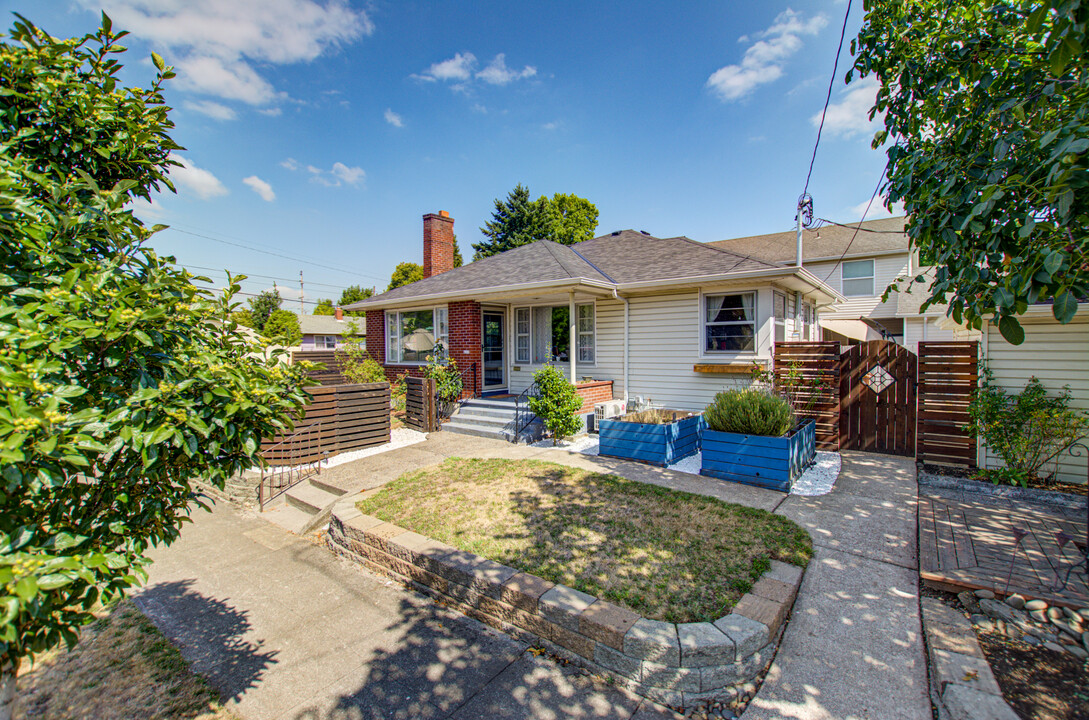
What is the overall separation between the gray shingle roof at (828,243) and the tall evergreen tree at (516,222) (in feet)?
39.8

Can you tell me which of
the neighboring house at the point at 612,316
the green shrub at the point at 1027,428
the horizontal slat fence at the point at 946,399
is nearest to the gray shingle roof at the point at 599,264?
the neighboring house at the point at 612,316

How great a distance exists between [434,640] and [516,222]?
28.2m

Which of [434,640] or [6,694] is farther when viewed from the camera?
[434,640]

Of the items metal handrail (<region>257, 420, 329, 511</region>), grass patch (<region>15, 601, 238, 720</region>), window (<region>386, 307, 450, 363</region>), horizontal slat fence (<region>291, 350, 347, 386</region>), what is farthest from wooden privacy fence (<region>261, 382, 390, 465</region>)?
grass patch (<region>15, 601, 238, 720</region>)

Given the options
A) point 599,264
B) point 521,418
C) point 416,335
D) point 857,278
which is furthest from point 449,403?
point 857,278

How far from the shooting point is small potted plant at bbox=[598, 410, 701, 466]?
7246 mm

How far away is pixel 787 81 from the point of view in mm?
7891

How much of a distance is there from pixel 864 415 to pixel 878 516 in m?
3.67

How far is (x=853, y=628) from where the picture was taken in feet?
10.8

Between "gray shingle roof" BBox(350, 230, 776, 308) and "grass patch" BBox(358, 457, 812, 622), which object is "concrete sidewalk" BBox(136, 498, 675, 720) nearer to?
"grass patch" BBox(358, 457, 812, 622)

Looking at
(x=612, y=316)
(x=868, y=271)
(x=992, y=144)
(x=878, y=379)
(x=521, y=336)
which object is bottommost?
(x=878, y=379)

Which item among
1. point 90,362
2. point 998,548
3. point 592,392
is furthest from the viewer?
point 592,392

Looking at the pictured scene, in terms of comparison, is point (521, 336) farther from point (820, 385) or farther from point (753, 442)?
point (753, 442)

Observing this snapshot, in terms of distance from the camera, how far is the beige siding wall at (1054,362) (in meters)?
5.89
